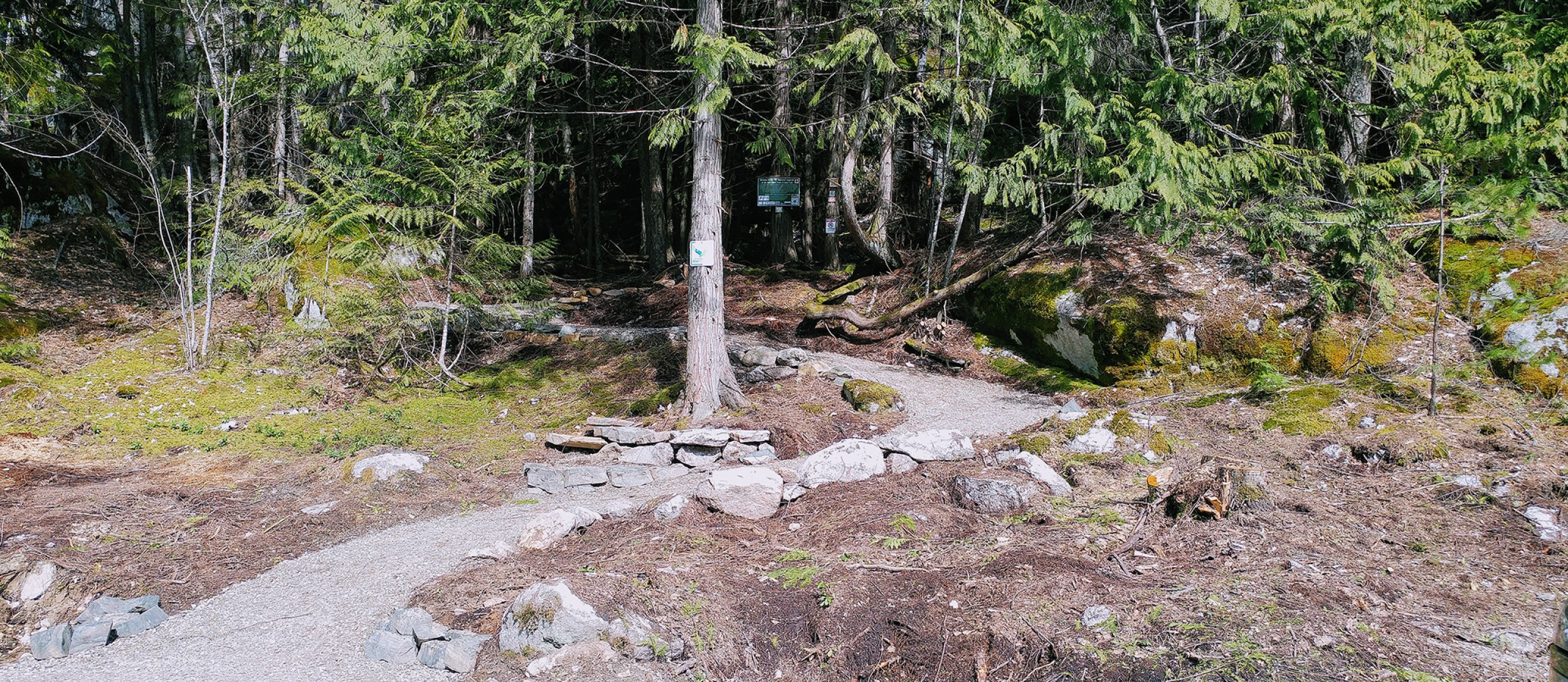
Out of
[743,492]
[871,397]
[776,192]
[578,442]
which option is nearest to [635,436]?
[578,442]

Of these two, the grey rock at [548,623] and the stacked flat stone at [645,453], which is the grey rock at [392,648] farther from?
the stacked flat stone at [645,453]

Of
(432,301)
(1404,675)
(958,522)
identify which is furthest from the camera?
(432,301)

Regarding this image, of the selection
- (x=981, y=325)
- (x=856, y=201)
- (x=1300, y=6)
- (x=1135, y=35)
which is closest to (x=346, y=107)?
(x=856, y=201)

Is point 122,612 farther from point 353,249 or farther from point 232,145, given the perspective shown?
point 232,145

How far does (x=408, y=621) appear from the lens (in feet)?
13.6

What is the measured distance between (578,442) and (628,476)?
945 mm

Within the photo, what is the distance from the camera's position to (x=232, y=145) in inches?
564

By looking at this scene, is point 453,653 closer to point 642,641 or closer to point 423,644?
point 423,644

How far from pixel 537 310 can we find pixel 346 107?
19.8 feet

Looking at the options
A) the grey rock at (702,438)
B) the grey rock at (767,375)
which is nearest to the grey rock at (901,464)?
the grey rock at (702,438)

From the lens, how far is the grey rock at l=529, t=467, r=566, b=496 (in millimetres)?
6871

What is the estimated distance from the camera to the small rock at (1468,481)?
5004 millimetres

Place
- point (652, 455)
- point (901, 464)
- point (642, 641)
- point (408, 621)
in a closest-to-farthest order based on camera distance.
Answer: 1. point (642, 641)
2. point (408, 621)
3. point (901, 464)
4. point (652, 455)

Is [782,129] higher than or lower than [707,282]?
higher
